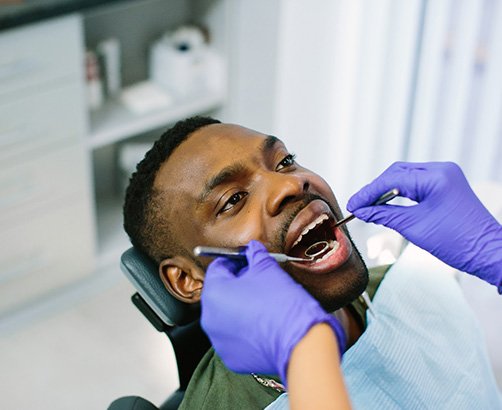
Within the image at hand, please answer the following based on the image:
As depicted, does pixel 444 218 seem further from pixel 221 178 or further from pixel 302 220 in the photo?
pixel 221 178

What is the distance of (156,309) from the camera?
5.06 ft

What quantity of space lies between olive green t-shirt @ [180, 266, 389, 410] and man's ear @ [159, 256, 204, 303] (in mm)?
145

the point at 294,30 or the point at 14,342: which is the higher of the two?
the point at 294,30

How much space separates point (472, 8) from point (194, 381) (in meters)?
1.60

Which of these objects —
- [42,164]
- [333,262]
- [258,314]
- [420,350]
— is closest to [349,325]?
[420,350]

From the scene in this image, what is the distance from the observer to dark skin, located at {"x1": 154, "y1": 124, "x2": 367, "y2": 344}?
1.43 meters

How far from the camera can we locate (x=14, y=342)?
2.72m

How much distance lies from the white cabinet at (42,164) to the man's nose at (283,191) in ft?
3.95

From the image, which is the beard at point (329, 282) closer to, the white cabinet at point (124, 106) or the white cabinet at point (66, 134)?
the white cabinet at point (66, 134)

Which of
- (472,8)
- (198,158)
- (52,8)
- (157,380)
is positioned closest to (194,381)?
(198,158)

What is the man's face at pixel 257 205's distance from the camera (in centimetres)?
143

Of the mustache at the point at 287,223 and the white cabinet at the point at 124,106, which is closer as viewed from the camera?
the mustache at the point at 287,223

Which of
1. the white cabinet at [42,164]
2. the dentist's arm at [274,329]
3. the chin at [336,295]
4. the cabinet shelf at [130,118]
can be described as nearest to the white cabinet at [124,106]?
the cabinet shelf at [130,118]

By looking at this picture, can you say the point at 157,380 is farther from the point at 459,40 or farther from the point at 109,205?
the point at 459,40
